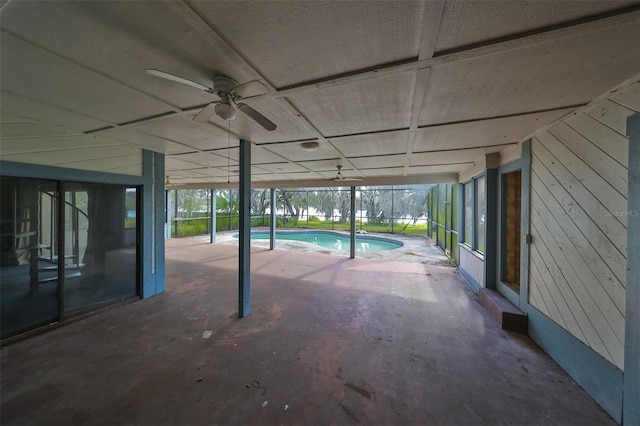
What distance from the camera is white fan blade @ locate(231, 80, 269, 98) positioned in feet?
5.62

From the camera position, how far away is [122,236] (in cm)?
381

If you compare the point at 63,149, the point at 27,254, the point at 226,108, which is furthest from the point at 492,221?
the point at 27,254

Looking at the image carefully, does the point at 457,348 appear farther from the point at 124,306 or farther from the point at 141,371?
the point at 124,306

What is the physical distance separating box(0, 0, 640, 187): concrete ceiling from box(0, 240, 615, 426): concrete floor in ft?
8.02

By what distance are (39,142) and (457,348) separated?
17.6 feet

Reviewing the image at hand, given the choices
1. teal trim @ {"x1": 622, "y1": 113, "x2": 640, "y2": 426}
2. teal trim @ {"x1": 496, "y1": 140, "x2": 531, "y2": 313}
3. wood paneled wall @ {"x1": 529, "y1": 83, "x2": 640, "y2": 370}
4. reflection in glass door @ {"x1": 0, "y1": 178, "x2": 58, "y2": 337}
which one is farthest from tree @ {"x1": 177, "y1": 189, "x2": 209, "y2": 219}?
teal trim @ {"x1": 622, "y1": 113, "x2": 640, "y2": 426}

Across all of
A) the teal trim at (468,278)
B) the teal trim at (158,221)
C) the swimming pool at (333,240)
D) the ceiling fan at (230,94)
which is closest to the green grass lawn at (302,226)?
the swimming pool at (333,240)

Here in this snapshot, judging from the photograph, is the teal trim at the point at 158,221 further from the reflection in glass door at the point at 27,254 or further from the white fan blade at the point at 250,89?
the white fan blade at the point at 250,89

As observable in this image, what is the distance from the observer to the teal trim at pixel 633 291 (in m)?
1.64

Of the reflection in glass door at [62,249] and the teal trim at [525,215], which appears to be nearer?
the reflection in glass door at [62,249]

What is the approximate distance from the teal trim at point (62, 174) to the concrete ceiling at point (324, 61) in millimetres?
381

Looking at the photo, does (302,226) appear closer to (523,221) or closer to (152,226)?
(152,226)

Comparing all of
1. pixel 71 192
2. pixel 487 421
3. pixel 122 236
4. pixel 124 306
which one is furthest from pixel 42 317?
pixel 487 421

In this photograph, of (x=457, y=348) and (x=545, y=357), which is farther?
(x=457, y=348)
